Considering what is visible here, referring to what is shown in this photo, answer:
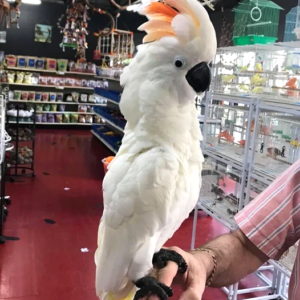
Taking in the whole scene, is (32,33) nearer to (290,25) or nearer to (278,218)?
(290,25)

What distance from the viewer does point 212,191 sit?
113 inches

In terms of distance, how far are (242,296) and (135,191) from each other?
1886 mm

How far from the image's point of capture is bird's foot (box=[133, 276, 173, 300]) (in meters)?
1.15

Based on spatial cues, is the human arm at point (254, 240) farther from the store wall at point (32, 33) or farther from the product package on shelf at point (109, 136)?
the store wall at point (32, 33)

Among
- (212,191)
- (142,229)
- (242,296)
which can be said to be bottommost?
(242,296)

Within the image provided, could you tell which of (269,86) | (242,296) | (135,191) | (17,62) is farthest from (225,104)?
(17,62)

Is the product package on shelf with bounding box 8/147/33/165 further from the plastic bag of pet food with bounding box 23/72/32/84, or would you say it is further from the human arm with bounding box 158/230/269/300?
the human arm with bounding box 158/230/269/300

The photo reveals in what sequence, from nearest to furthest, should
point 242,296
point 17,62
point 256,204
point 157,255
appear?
point 256,204 → point 157,255 → point 242,296 → point 17,62

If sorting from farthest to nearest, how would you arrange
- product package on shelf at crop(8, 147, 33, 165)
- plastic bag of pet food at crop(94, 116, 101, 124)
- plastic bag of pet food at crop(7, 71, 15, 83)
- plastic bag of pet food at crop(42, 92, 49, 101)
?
plastic bag of pet food at crop(94, 116, 101, 124), plastic bag of pet food at crop(42, 92, 49, 101), plastic bag of pet food at crop(7, 71, 15, 83), product package on shelf at crop(8, 147, 33, 165)

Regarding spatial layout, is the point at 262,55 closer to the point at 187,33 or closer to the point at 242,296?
the point at 187,33

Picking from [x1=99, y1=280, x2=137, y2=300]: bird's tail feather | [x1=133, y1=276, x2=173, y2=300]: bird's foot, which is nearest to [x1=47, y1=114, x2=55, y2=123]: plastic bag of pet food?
[x1=99, y1=280, x2=137, y2=300]: bird's tail feather

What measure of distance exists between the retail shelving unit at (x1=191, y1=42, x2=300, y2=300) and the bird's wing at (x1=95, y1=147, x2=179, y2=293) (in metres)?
0.93

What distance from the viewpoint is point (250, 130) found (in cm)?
235

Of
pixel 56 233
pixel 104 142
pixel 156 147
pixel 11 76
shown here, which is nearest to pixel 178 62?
pixel 156 147
